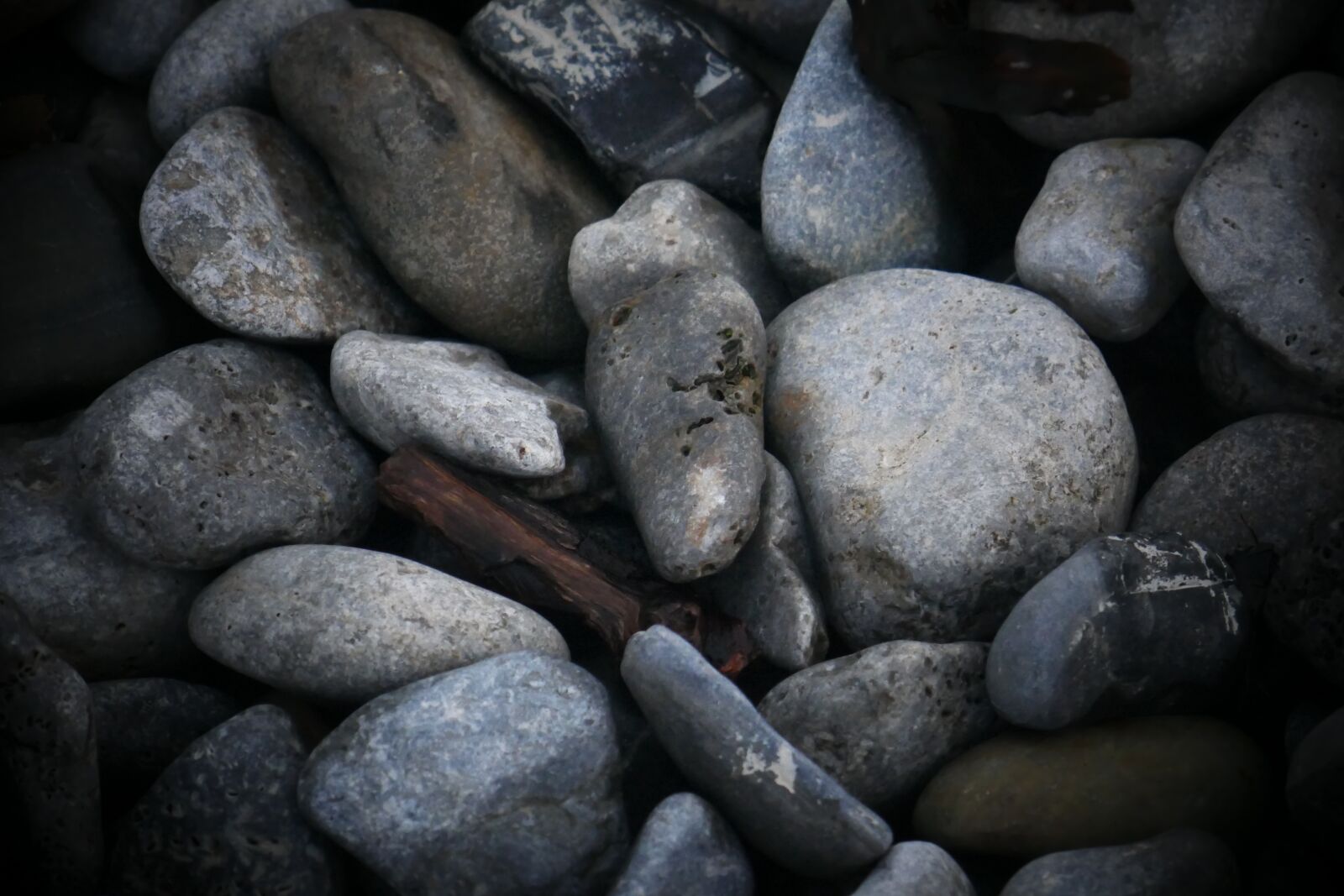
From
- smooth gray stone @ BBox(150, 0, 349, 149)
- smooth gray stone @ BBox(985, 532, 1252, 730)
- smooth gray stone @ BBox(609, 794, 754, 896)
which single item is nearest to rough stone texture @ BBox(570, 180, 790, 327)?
smooth gray stone @ BBox(150, 0, 349, 149)

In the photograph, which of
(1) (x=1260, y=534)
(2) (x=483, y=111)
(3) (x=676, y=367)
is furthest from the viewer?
(2) (x=483, y=111)

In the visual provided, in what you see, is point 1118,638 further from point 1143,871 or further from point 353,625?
point 353,625

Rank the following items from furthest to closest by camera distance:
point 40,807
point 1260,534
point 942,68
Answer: point 942,68 → point 1260,534 → point 40,807

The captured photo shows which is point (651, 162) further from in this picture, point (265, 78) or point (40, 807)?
point (40, 807)

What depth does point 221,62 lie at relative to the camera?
3.78 m

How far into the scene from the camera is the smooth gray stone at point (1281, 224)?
118 inches

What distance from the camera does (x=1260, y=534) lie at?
9.65 ft

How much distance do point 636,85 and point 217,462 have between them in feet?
5.63

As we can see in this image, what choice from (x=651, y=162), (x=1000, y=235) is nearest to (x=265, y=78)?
(x=651, y=162)

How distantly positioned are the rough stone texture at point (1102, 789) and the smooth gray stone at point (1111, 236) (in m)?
1.16

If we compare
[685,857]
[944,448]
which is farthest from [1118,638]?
[685,857]

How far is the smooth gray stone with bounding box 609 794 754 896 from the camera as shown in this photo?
245 cm

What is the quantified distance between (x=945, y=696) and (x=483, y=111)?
2234mm

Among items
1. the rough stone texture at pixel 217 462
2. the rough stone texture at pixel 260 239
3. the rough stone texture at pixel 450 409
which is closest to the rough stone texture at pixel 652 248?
the rough stone texture at pixel 450 409
